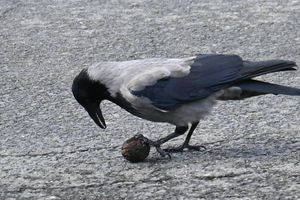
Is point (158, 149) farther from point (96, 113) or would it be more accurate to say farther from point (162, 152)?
point (96, 113)

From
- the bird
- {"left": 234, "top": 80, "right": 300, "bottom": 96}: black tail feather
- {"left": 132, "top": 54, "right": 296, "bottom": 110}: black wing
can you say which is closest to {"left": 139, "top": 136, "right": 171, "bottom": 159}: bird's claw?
the bird

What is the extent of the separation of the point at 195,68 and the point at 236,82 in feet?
0.73

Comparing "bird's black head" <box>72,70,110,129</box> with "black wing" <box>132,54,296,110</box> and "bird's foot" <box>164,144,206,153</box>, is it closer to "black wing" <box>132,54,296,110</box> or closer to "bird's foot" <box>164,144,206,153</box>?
"black wing" <box>132,54,296,110</box>

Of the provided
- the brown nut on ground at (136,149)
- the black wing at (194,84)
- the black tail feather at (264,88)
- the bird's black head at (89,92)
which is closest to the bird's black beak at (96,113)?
the bird's black head at (89,92)

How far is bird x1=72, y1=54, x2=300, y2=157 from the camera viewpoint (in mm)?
4355

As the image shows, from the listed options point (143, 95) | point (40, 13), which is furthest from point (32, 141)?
point (40, 13)

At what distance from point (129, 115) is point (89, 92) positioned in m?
0.77

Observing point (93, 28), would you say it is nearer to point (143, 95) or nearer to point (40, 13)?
point (40, 13)

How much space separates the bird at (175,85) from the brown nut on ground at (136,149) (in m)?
0.06

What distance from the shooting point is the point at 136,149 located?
14.3ft

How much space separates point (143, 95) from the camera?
4324 millimetres

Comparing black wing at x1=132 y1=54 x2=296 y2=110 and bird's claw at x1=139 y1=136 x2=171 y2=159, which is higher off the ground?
black wing at x1=132 y1=54 x2=296 y2=110

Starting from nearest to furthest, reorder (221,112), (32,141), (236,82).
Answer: (236,82), (32,141), (221,112)

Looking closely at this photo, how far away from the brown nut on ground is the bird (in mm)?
63
